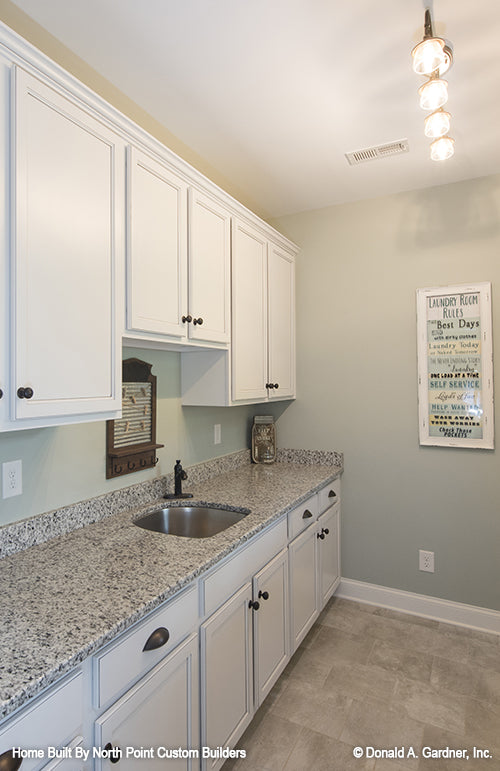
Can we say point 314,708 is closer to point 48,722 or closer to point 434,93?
point 48,722

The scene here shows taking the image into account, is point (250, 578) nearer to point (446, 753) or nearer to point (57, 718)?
point (57, 718)

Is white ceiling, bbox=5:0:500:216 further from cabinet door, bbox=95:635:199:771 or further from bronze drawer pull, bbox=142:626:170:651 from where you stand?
cabinet door, bbox=95:635:199:771

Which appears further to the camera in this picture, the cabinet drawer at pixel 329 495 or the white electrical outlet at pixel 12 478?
the cabinet drawer at pixel 329 495

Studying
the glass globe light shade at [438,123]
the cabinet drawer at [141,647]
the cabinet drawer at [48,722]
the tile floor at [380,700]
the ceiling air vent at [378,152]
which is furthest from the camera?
the ceiling air vent at [378,152]

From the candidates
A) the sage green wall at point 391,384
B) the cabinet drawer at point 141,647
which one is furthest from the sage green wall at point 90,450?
the sage green wall at point 391,384

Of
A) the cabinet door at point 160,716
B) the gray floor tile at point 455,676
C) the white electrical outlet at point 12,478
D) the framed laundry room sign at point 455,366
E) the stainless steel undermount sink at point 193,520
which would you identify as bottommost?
the gray floor tile at point 455,676

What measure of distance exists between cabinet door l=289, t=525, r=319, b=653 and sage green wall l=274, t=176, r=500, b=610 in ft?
2.03

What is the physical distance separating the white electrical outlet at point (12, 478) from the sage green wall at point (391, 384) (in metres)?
1.95

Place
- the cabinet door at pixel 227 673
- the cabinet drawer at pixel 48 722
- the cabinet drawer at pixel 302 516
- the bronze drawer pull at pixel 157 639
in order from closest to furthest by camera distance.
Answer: the cabinet drawer at pixel 48 722 → the bronze drawer pull at pixel 157 639 → the cabinet door at pixel 227 673 → the cabinet drawer at pixel 302 516

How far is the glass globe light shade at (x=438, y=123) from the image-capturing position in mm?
1564

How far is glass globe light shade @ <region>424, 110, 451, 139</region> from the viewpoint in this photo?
5.13 ft

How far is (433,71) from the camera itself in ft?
4.55

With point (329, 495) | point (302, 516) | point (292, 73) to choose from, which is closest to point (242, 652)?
point (302, 516)

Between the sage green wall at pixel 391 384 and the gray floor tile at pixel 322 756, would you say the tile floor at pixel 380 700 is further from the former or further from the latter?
the sage green wall at pixel 391 384
